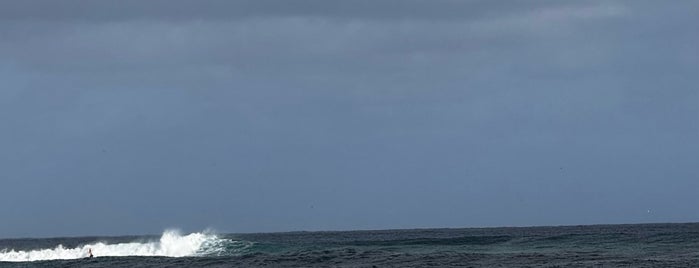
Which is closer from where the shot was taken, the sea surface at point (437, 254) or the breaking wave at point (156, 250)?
the sea surface at point (437, 254)

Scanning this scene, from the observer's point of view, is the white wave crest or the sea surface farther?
the white wave crest

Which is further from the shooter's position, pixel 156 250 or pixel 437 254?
pixel 156 250

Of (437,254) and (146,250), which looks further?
(146,250)

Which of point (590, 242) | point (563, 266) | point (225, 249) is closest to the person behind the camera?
point (563, 266)

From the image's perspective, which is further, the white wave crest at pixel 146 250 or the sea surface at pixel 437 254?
the white wave crest at pixel 146 250

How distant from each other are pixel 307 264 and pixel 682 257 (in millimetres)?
16681

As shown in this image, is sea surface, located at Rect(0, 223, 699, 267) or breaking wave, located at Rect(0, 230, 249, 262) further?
breaking wave, located at Rect(0, 230, 249, 262)

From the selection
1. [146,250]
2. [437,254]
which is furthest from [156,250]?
[437,254]

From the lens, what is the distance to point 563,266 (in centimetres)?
5059

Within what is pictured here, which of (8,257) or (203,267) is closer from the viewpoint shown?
(203,267)

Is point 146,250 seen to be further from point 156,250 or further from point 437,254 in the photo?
point 437,254

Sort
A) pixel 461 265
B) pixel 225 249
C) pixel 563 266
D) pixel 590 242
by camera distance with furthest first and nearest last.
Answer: pixel 225 249 → pixel 590 242 → pixel 461 265 → pixel 563 266

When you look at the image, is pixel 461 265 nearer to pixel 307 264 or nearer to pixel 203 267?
pixel 307 264

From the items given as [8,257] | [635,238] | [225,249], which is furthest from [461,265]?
[8,257]
